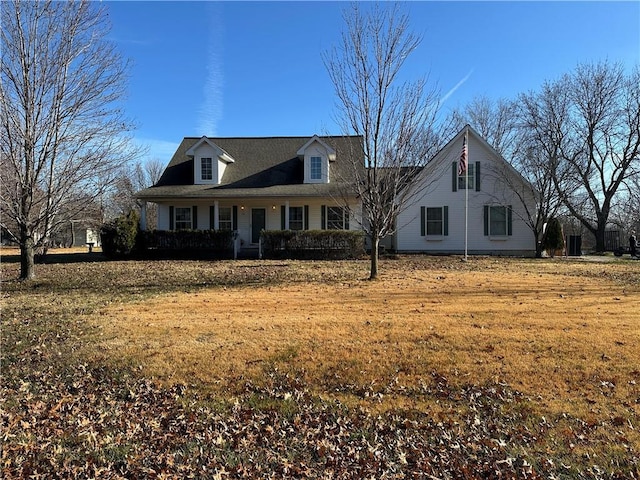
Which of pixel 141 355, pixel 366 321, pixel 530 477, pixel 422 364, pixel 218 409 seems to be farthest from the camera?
pixel 366 321

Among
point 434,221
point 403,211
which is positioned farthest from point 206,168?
point 434,221

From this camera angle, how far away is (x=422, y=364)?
5.00 metres

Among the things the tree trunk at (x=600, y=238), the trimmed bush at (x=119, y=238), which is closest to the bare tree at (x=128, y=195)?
the trimmed bush at (x=119, y=238)

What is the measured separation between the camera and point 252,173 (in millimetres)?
21672

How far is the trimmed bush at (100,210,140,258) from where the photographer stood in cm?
1809

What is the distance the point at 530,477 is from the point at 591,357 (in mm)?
2795

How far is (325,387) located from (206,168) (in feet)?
60.3

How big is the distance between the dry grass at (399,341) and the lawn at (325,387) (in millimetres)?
29

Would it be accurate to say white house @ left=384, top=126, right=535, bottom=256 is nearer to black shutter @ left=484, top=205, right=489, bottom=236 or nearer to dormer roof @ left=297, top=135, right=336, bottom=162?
black shutter @ left=484, top=205, right=489, bottom=236

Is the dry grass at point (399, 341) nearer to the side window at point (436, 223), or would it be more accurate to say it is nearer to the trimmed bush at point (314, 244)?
the trimmed bush at point (314, 244)

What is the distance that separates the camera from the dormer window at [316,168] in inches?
818

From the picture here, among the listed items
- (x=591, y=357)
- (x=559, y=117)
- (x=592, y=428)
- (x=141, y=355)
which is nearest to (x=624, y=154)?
(x=559, y=117)

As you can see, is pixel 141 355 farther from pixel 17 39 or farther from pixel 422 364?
pixel 17 39

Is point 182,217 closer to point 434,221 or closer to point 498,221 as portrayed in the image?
point 434,221
